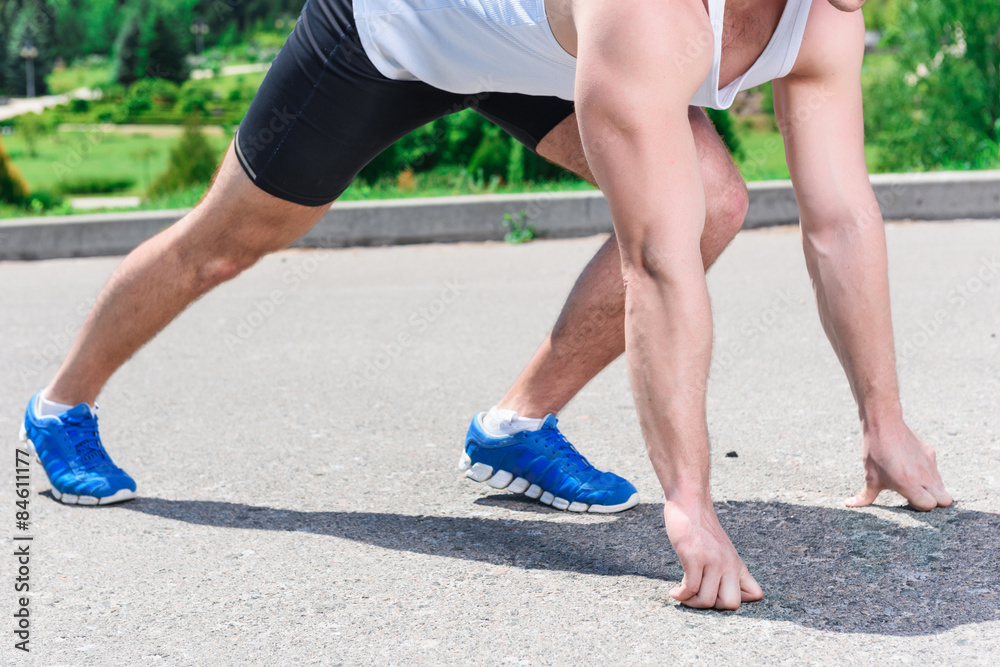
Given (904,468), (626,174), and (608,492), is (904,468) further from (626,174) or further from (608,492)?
(626,174)

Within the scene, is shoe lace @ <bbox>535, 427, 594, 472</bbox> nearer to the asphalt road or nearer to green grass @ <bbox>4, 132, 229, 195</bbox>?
the asphalt road

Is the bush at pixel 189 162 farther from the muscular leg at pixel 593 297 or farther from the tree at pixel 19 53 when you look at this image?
the muscular leg at pixel 593 297

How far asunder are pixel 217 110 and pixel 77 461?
27317 mm

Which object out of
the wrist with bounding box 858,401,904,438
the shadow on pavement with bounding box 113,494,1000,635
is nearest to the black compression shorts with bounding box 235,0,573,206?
the shadow on pavement with bounding box 113,494,1000,635

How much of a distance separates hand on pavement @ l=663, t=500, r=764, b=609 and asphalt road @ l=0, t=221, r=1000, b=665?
4 centimetres

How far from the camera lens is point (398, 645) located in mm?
1946

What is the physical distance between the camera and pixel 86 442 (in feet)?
9.37

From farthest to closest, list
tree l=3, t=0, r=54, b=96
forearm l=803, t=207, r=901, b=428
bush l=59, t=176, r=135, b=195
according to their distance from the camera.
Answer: bush l=59, t=176, r=135, b=195 → tree l=3, t=0, r=54, b=96 → forearm l=803, t=207, r=901, b=428

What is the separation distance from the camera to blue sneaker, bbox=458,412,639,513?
8.74 ft

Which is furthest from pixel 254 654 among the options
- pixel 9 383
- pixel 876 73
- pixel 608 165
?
pixel 876 73

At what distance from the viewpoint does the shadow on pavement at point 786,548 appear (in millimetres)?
2020

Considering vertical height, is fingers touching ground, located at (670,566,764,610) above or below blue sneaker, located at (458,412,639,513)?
above

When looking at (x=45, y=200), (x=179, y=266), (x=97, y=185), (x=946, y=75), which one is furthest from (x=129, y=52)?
(x=179, y=266)

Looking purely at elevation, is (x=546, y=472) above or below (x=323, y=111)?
below
